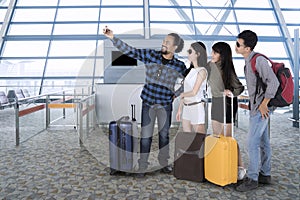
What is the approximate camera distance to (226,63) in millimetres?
2523

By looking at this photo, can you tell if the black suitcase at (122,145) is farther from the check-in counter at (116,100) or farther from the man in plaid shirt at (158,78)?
the check-in counter at (116,100)

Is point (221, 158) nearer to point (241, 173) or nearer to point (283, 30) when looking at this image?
point (241, 173)

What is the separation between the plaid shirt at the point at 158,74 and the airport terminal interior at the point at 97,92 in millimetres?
236

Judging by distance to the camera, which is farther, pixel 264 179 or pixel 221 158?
pixel 264 179

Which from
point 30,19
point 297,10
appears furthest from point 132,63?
point 297,10

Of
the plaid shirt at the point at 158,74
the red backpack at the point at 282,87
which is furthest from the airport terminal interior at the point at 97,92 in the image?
the red backpack at the point at 282,87

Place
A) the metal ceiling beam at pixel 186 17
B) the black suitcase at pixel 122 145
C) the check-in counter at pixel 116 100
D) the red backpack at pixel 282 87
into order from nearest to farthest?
the red backpack at pixel 282 87
the black suitcase at pixel 122 145
the check-in counter at pixel 116 100
the metal ceiling beam at pixel 186 17

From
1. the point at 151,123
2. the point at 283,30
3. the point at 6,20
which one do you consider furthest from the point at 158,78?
the point at 6,20

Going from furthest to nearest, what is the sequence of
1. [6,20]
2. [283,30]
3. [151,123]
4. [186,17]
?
[186,17] → [283,30] → [6,20] → [151,123]

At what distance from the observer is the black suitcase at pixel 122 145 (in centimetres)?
291

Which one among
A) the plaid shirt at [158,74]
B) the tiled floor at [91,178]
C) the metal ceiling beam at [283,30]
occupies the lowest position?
the tiled floor at [91,178]

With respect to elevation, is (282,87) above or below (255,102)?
above

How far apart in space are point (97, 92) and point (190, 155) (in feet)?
10.8

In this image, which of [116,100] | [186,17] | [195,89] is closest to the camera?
[195,89]
